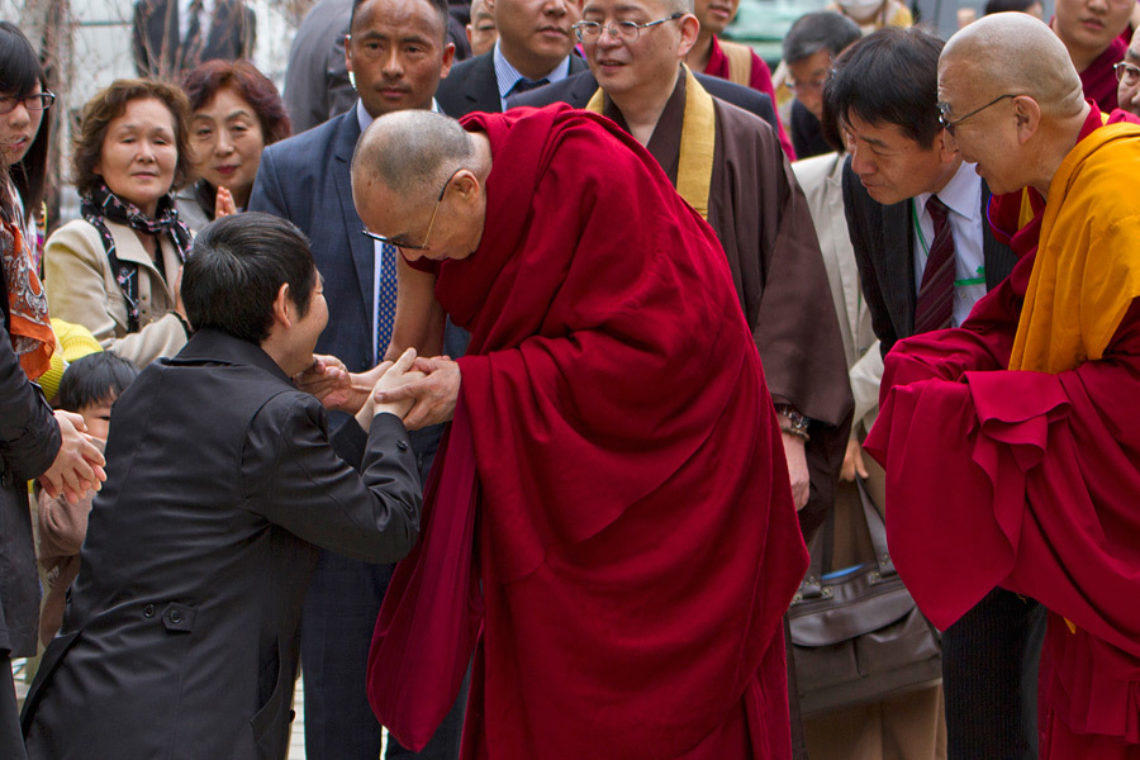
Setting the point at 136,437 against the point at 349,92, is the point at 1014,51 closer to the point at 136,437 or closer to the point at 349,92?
the point at 136,437

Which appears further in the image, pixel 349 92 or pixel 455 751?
pixel 349 92

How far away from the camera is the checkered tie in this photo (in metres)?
3.40

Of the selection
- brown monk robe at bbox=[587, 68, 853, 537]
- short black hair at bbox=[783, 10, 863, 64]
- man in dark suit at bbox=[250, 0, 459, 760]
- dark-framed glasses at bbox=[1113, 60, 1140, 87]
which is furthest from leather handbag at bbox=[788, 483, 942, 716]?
short black hair at bbox=[783, 10, 863, 64]

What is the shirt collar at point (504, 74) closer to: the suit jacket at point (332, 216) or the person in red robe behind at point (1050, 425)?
the suit jacket at point (332, 216)

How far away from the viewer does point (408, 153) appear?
99.7 inches

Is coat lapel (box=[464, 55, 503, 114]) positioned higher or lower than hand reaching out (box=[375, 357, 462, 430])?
higher

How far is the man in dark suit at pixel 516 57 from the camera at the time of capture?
441 centimetres

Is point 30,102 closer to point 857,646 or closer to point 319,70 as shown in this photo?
point 857,646

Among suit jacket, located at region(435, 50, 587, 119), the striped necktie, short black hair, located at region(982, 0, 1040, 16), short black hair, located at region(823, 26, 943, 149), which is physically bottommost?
the striped necktie

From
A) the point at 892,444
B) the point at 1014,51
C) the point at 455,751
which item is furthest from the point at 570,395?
the point at 455,751

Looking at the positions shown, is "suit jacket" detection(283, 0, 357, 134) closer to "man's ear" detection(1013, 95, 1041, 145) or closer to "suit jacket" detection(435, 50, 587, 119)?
"suit jacket" detection(435, 50, 587, 119)

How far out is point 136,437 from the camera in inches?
98.9

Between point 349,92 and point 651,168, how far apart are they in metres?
2.87

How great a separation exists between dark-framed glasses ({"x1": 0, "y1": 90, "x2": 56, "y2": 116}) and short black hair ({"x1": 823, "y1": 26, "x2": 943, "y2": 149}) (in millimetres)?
1721
